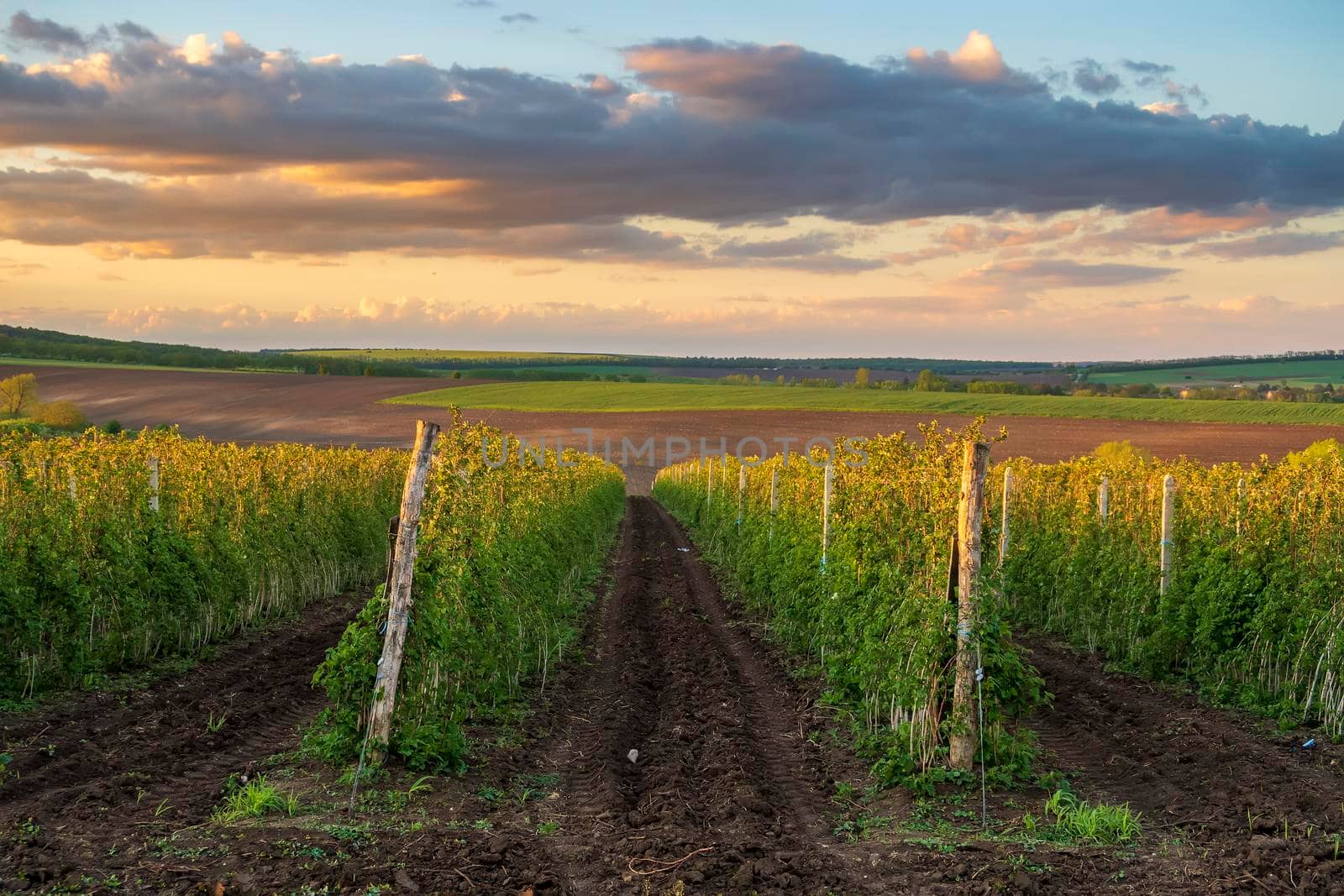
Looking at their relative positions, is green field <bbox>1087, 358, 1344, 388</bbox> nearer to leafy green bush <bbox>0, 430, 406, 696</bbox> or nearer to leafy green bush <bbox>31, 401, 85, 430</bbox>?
leafy green bush <bbox>31, 401, 85, 430</bbox>

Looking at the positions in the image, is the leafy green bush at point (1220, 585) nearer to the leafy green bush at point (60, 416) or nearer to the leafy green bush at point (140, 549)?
the leafy green bush at point (140, 549)

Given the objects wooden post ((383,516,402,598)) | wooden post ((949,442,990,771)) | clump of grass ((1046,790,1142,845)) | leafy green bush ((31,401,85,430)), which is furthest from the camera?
leafy green bush ((31,401,85,430))

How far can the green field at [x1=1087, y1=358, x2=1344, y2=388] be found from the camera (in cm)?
10506

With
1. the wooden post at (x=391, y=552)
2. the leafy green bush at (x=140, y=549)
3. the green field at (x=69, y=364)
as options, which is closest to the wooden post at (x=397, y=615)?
the wooden post at (x=391, y=552)

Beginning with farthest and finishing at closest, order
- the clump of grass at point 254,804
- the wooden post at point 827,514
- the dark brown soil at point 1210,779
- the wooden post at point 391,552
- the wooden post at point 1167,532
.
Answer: the wooden post at point 827,514, the wooden post at point 1167,532, the wooden post at point 391,552, the clump of grass at point 254,804, the dark brown soil at point 1210,779

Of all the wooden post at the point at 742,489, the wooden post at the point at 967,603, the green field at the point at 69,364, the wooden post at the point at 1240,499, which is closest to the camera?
the wooden post at the point at 967,603

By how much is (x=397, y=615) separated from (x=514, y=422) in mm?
68447

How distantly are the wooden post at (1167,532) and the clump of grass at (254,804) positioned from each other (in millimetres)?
10438

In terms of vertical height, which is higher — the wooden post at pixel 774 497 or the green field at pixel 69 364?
the green field at pixel 69 364

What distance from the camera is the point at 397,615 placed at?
840 cm

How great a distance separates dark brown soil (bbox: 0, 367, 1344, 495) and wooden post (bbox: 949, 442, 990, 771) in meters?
45.3

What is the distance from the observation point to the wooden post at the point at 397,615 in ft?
27.0

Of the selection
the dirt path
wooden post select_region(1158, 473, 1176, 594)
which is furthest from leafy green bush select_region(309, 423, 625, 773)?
wooden post select_region(1158, 473, 1176, 594)

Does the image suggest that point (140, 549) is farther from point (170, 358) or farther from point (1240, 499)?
point (170, 358)
